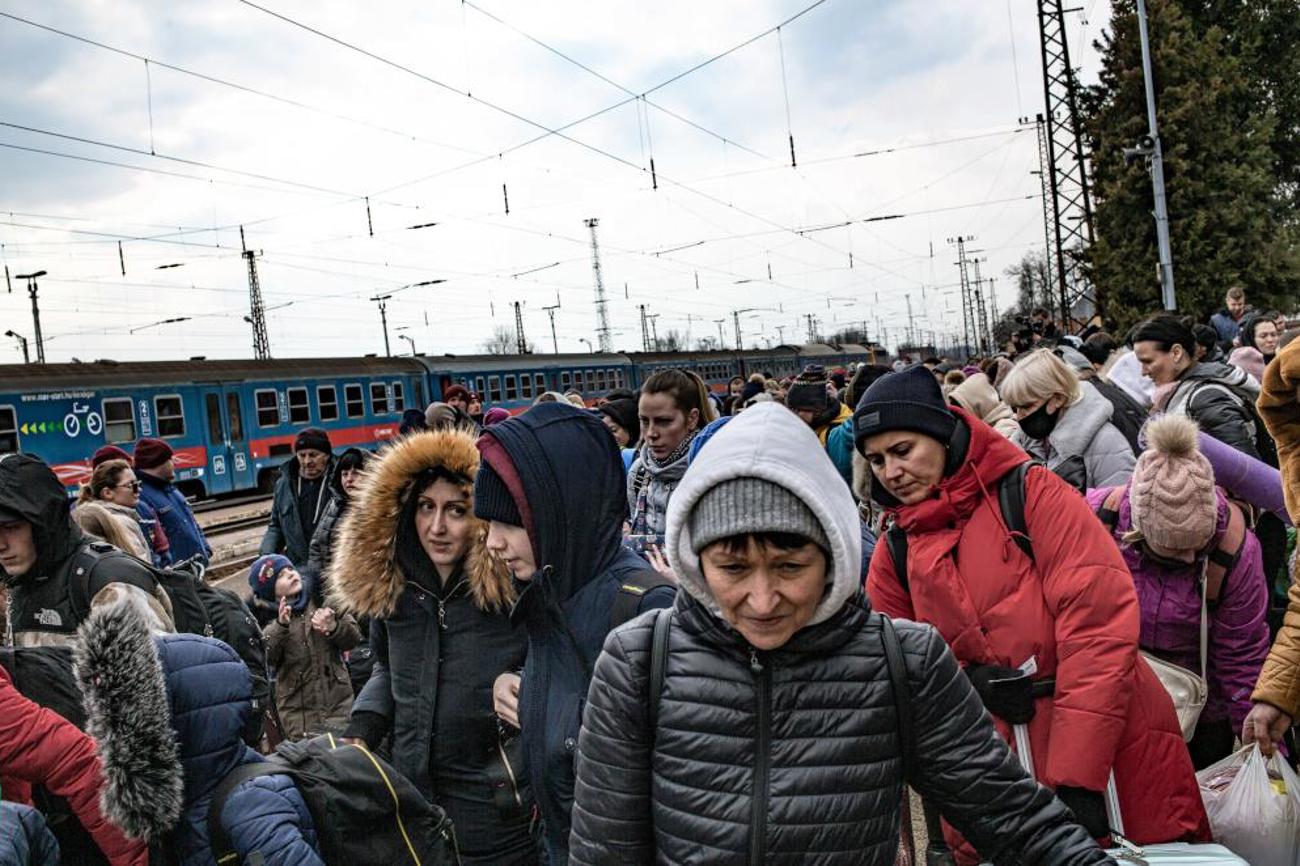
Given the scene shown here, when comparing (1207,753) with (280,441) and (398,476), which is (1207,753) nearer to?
(398,476)

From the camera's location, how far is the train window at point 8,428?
16.1 meters

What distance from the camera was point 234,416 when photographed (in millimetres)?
19984

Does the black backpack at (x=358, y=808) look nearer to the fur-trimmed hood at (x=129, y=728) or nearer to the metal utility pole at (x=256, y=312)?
the fur-trimmed hood at (x=129, y=728)

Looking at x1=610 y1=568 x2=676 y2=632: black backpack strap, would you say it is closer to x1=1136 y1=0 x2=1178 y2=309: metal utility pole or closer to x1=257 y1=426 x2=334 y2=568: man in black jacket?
x1=257 y1=426 x2=334 y2=568: man in black jacket

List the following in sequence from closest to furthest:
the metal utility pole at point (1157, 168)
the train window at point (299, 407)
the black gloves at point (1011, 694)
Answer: the black gloves at point (1011, 694) < the metal utility pole at point (1157, 168) < the train window at point (299, 407)

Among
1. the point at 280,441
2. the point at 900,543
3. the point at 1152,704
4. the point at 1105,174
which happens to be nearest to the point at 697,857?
the point at 900,543

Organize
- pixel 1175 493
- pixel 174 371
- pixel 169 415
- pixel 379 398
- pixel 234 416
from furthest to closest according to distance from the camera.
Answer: pixel 379 398
pixel 234 416
pixel 174 371
pixel 169 415
pixel 1175 493

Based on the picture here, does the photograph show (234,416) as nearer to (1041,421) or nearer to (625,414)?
(625,414)

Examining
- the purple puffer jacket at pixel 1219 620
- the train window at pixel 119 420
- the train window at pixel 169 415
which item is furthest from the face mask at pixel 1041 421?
the train window at pixel 169 415

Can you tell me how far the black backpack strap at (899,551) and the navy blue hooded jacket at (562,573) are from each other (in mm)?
704

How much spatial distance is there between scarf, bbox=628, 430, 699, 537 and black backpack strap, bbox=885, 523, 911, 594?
168cm

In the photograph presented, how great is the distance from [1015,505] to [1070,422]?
183cm

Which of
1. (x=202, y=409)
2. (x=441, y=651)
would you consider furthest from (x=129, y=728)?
(x=202, y=409)

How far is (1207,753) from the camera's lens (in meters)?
3.01
